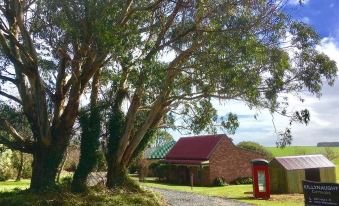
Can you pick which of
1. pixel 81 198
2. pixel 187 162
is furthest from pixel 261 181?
pixel 187 162

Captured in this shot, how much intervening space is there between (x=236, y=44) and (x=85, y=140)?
1007 cm

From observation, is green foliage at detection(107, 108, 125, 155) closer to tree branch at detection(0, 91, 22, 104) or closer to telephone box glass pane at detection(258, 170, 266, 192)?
tree branch at detection(0, 91, 22, 104)

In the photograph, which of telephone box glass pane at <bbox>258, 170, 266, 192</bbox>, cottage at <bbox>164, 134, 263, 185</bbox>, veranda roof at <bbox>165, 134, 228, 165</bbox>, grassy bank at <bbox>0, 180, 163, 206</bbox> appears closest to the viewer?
grassy bank at <bbox>0, 180, 163, 206</bbox>

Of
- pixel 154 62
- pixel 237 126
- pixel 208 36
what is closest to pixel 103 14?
pixel 154 62

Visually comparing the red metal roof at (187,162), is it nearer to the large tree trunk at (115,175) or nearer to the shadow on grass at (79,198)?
the large tree trunk at (115,175)

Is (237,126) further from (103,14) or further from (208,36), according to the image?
(103,14)

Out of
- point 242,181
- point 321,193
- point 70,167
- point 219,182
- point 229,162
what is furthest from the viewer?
point 70,167

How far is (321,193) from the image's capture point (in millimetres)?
16141

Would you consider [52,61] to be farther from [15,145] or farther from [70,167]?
[70,167]

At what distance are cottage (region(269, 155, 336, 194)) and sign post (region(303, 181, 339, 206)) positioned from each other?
18.3 meters

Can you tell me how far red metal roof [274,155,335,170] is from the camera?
3570cm

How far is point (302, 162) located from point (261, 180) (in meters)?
7.24

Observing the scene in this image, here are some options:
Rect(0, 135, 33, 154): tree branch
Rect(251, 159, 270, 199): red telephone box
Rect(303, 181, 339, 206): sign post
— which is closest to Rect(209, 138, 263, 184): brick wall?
Rect(251, 159, 270, 199): red telephone box

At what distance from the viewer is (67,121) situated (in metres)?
23.5
